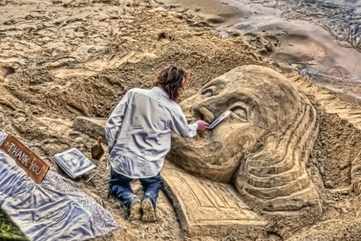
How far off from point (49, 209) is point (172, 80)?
1.08m

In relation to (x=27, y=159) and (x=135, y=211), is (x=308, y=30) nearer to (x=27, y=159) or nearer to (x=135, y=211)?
(x=135, y=211)

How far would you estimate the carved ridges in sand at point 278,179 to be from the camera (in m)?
5.06

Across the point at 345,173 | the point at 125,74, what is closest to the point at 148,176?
the point at 345,173

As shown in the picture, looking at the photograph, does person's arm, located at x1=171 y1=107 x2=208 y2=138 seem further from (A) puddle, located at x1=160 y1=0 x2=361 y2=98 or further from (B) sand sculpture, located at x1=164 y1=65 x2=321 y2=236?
(A) puddle, located at x1=160 y1=0 x2=361 y2=98

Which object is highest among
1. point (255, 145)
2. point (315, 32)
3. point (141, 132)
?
point (141, 132)

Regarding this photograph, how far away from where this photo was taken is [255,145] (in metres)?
5.35

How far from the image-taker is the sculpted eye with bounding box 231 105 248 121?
5422 millimetres

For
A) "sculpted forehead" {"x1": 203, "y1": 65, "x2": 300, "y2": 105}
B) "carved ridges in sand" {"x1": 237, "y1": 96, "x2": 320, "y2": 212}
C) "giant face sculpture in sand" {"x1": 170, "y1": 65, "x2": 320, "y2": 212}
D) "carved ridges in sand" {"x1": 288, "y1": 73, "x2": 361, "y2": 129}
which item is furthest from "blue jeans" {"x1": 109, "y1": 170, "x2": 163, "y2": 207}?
"carved ridges in sand" {"x1": 288, "y1": 73, "x2": 361, "y2": 129}

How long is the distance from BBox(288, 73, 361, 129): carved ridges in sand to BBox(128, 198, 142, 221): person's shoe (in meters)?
2.38

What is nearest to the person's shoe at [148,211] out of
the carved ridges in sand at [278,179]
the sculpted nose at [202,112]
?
the carved ridges in sand at [278,179]

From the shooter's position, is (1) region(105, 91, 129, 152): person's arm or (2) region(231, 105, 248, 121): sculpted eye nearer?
(1) region(105, 91, 129, 152): person's arm

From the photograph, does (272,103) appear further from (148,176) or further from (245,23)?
(245,23)

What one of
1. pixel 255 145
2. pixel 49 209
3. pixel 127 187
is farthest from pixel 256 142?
pixel 49 209

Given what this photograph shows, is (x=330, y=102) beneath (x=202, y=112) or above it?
beneath
